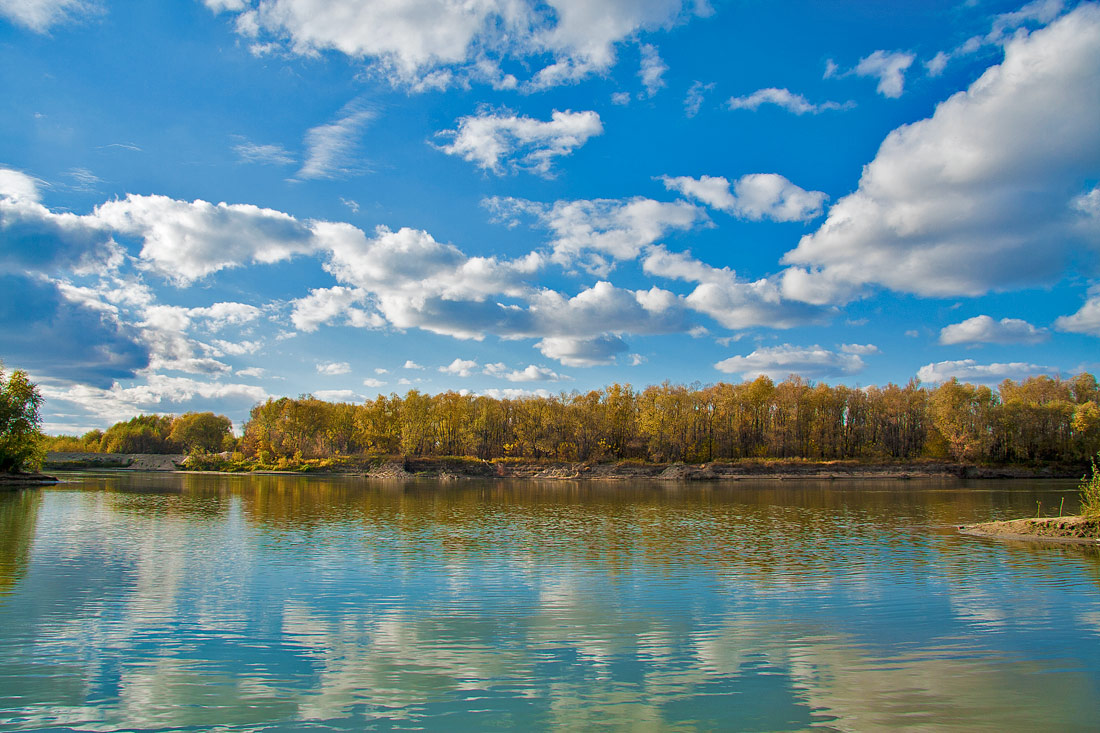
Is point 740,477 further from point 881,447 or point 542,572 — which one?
point 542,572

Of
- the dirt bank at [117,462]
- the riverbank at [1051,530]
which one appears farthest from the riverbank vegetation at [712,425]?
the riverbank at [1051,530]

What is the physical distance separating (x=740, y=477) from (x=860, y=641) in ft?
315

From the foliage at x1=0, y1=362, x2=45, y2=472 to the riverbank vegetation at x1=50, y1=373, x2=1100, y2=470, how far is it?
5666 cm

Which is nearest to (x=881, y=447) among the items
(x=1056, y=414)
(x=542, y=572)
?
(x=1056, y=414)

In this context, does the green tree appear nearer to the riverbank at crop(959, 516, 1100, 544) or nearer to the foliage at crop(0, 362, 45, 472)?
the foliage at crop(0, 362, 45, 472)

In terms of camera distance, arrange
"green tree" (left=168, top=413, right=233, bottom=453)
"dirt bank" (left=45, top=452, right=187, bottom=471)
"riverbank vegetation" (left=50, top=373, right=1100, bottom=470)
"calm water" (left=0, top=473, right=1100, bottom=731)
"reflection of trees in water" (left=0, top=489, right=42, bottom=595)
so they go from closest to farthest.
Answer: "calm water" (left=0, top=473, right=1100, bottom=731) → "reflection of trees in water" (left=0, top=489, right=42, bottom=595) → "riverbank vegetation" (left=50, top=373, right=1100, bottom=470) → "dirt bank" (left=45, top=452, right=187, bottom=471) → "green tree" (left=168, top=413, right=233, bottom=453)

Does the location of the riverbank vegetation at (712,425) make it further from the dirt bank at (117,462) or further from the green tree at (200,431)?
the green tree at (200,431)

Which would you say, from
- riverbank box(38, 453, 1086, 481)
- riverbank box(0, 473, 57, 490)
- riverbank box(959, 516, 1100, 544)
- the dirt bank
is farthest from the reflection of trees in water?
the dirt bank

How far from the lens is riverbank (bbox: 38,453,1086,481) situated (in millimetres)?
104250

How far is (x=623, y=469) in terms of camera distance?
115 m

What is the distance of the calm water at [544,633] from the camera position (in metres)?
9.59

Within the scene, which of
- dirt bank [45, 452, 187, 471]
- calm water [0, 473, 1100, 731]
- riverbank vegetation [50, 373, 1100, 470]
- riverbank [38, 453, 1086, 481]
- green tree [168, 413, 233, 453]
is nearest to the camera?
calm water [0, 473, 1100, 731]

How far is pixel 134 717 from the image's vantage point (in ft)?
30.3

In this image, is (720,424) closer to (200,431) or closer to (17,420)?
(17,420)
